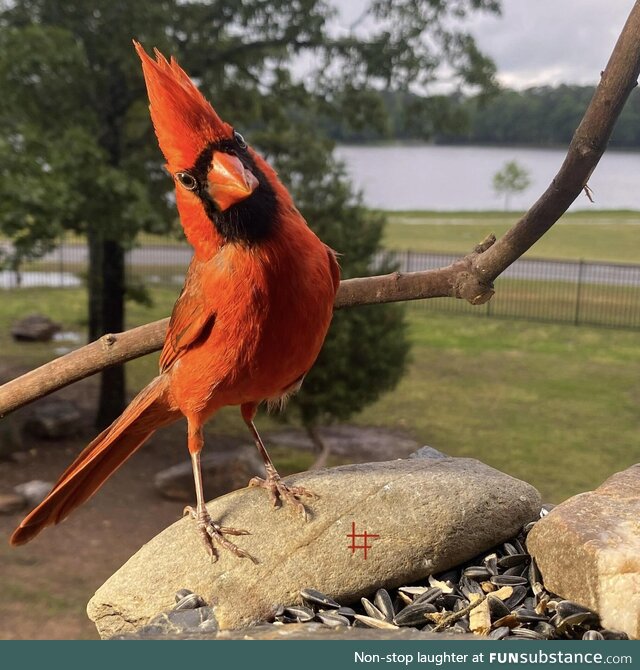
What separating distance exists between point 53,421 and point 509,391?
4708mm

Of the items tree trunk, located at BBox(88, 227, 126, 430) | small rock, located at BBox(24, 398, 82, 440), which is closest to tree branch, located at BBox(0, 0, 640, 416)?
tree trunk, located at BBox(88, 227, 126, 430)

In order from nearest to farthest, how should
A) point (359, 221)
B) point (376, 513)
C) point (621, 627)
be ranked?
1. point (621, 627)
2. point (376, 513)
3. point (359, 221)

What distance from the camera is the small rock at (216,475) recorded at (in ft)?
19.8

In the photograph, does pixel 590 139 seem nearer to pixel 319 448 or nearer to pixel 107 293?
pixel 319 448

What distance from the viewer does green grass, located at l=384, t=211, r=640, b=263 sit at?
7195 millimetres

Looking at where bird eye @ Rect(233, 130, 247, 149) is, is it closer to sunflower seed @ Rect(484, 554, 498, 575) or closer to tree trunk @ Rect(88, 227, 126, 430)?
sunflower seed @ Rect(484, 554, 498, 575)

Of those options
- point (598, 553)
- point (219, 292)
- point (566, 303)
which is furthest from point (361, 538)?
point (566, 303)

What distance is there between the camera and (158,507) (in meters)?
6.46

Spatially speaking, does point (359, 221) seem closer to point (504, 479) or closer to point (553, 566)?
point (504, 479)

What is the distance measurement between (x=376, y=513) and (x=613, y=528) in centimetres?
60

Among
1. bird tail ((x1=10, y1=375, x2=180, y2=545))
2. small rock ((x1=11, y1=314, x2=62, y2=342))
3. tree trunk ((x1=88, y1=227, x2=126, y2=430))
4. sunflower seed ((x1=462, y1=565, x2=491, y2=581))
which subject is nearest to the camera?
bird tail ((x1=10, y1=375, x2=180, y2=545))

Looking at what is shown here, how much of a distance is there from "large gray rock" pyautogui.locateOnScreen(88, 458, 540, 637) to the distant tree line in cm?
185
